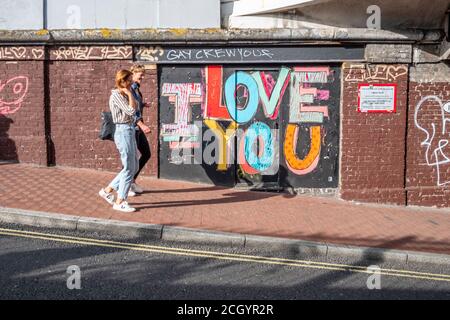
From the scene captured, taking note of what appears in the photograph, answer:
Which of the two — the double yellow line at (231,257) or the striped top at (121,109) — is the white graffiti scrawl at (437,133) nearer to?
the double yellow line at (231,257)

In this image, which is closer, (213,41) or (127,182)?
(127,182)

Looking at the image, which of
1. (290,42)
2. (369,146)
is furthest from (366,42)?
(369,146)

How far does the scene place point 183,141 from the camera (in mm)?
8758

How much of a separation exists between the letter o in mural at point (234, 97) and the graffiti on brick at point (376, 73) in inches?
67.3

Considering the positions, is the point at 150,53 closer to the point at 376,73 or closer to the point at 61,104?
the point at 61,104

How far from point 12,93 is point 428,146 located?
7923 millimetres

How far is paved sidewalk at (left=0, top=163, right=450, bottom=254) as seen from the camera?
6.24 m

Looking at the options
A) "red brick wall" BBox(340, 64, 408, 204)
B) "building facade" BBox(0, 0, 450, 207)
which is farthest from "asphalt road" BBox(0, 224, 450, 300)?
"building facade" BBox(0, 0, 450, 207)

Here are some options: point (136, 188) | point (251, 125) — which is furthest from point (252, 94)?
point (136, 188)

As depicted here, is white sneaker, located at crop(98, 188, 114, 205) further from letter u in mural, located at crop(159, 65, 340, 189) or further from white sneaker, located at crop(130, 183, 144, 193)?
letter u in mural, located at crop(159, 65, 340, 189)

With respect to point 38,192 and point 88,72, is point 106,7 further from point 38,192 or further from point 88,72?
point 38,192

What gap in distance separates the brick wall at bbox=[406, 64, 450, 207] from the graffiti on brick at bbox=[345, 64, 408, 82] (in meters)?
0.31

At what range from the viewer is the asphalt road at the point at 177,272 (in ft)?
14.1
